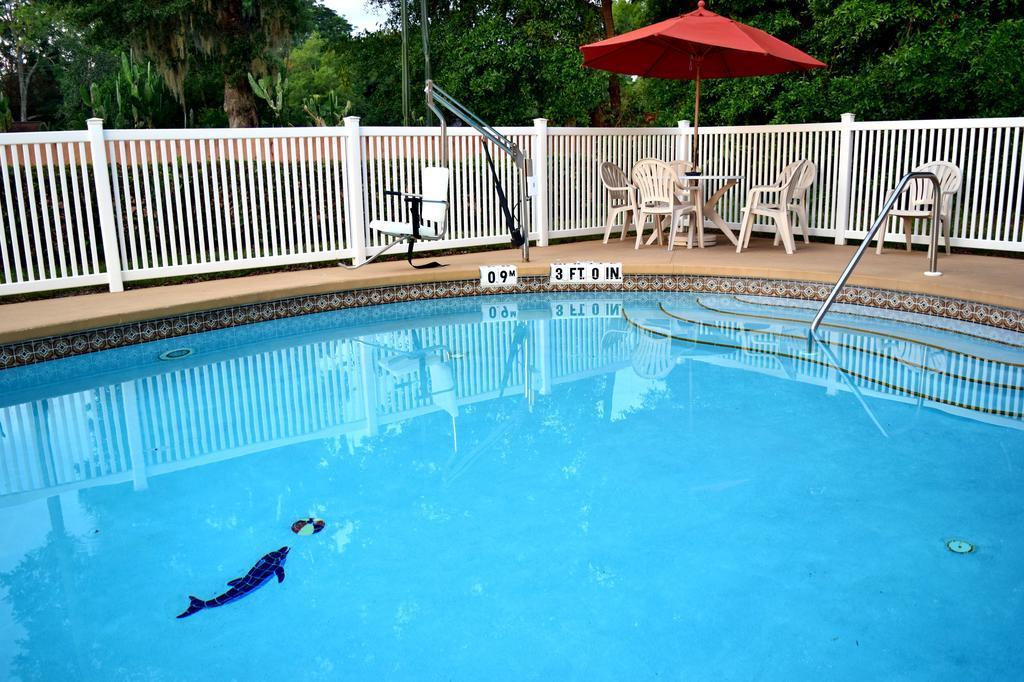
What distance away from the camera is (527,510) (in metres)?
3.18

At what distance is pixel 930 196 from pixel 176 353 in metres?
6.52

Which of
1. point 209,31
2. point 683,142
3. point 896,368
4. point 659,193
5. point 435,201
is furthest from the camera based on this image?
point 209,31

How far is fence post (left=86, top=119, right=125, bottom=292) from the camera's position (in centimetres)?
629

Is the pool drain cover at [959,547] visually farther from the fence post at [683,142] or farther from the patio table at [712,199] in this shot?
the fence post at [683,142]

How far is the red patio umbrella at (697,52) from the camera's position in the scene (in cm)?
735

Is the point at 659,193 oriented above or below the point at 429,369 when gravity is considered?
above

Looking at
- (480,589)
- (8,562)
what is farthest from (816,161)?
(8,562)

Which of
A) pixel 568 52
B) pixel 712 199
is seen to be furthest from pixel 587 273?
pixel 568 52

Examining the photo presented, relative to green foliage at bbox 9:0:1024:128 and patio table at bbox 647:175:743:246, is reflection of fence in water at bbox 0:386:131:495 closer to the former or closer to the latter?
patio table at bbox 647:175:743:246

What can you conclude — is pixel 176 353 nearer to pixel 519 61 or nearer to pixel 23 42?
pixel 519 61

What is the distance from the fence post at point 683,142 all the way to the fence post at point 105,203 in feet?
20.6

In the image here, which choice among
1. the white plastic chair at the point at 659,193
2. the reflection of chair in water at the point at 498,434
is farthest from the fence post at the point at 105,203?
the white plastic chair at the point at 659,193

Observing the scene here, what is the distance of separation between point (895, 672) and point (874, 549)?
2.37 ft

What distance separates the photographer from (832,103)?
1096 centimetres
